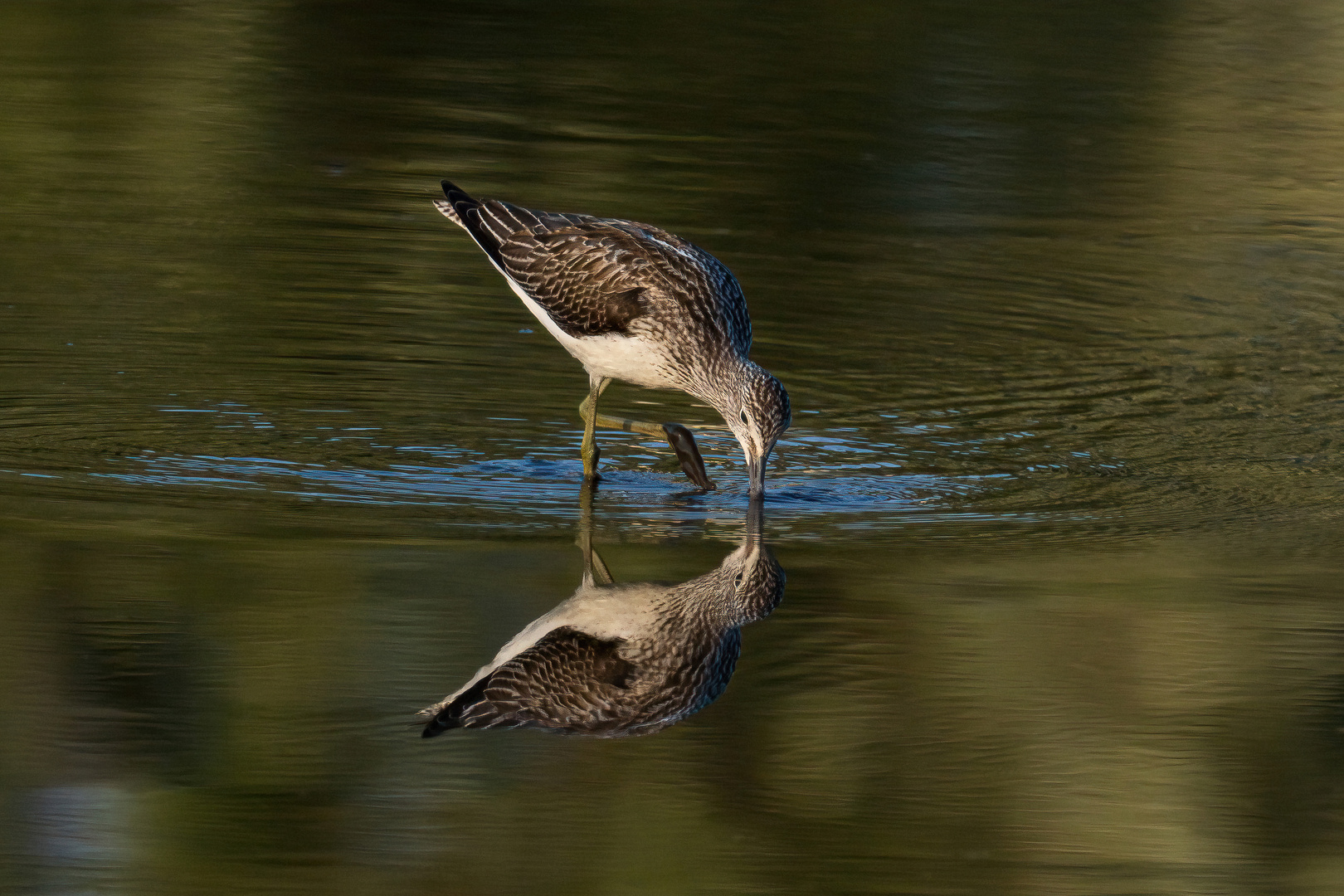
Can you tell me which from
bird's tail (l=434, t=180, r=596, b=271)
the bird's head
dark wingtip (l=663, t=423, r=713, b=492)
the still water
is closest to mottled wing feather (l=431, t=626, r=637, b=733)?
the still water

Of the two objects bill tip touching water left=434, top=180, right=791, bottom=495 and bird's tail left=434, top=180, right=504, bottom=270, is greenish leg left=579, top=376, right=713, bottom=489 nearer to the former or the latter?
bill tip touching water left=434, top=180, right=791, bottom=495

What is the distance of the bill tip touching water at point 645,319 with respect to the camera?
9.27m

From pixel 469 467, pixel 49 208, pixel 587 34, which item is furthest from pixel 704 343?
pixel 587 34

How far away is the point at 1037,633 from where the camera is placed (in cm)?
729

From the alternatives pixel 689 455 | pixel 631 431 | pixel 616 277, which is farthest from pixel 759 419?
pixel 616 277

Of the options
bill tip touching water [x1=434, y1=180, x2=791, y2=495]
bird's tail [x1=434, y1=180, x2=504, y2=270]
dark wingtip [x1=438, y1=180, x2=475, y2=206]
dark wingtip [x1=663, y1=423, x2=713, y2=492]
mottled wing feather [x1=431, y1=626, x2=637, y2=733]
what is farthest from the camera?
dark wingtip [x1=438, y1=180, x2=475, y2=206]

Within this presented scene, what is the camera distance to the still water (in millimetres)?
5895

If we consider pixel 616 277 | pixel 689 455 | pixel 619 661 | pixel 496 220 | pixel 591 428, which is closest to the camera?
pixel 619 661

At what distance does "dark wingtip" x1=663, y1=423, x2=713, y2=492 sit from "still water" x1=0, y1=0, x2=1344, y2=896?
0.14 meters

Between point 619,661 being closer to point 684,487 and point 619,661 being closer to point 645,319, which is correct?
point 684,487

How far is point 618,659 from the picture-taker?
6973mm

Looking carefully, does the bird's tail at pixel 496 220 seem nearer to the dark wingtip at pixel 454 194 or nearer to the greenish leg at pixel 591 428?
the dark wingtip at pixel 454 194

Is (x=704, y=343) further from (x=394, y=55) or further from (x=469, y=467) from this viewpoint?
(x=394, y=55)

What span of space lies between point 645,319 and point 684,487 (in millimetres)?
813
